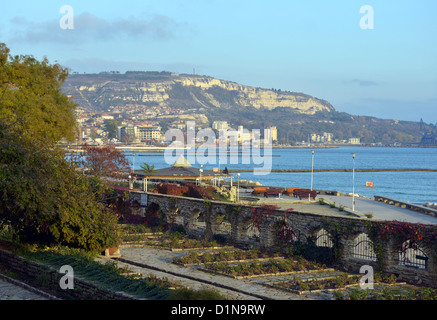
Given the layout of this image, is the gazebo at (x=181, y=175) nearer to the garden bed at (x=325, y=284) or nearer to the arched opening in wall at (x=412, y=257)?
the arched opening in wall at (x=412, y=257)

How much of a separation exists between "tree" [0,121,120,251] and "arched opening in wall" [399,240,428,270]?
9.15 m

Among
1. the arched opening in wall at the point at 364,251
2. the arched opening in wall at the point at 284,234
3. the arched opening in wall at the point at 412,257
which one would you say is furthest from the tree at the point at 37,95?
the arched opening in wall at the point at 412,257

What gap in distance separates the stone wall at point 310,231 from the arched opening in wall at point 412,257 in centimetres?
12

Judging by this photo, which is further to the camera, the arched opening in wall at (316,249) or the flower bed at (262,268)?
the arched opening in wall at (316,249)

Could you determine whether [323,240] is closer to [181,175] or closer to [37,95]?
[37,95]

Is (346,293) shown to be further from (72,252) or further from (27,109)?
(27,109)

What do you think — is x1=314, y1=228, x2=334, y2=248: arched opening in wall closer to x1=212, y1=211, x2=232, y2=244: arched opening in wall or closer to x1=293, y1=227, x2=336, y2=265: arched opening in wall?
x1=293, y1=227, x2=336, y2=265: arched opening in wall

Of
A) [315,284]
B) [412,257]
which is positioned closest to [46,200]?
[315,284]

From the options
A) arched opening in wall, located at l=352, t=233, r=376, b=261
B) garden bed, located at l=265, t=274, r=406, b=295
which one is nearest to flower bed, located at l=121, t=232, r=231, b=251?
arched opening in wall, located at l=352, t=233, r=376, b=261

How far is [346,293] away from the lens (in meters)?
14.8

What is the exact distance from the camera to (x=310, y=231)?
20.0 m

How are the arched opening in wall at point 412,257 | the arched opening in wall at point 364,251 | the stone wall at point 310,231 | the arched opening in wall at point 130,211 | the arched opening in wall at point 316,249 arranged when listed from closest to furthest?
the arched opening in wall at point 412,257
the stone wall at point 310,231
the arched opening in wall at point 364,251
the arched opening in wall at point 316,249
the arched opening in wall at point 130,211

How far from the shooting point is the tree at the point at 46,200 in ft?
52.2
